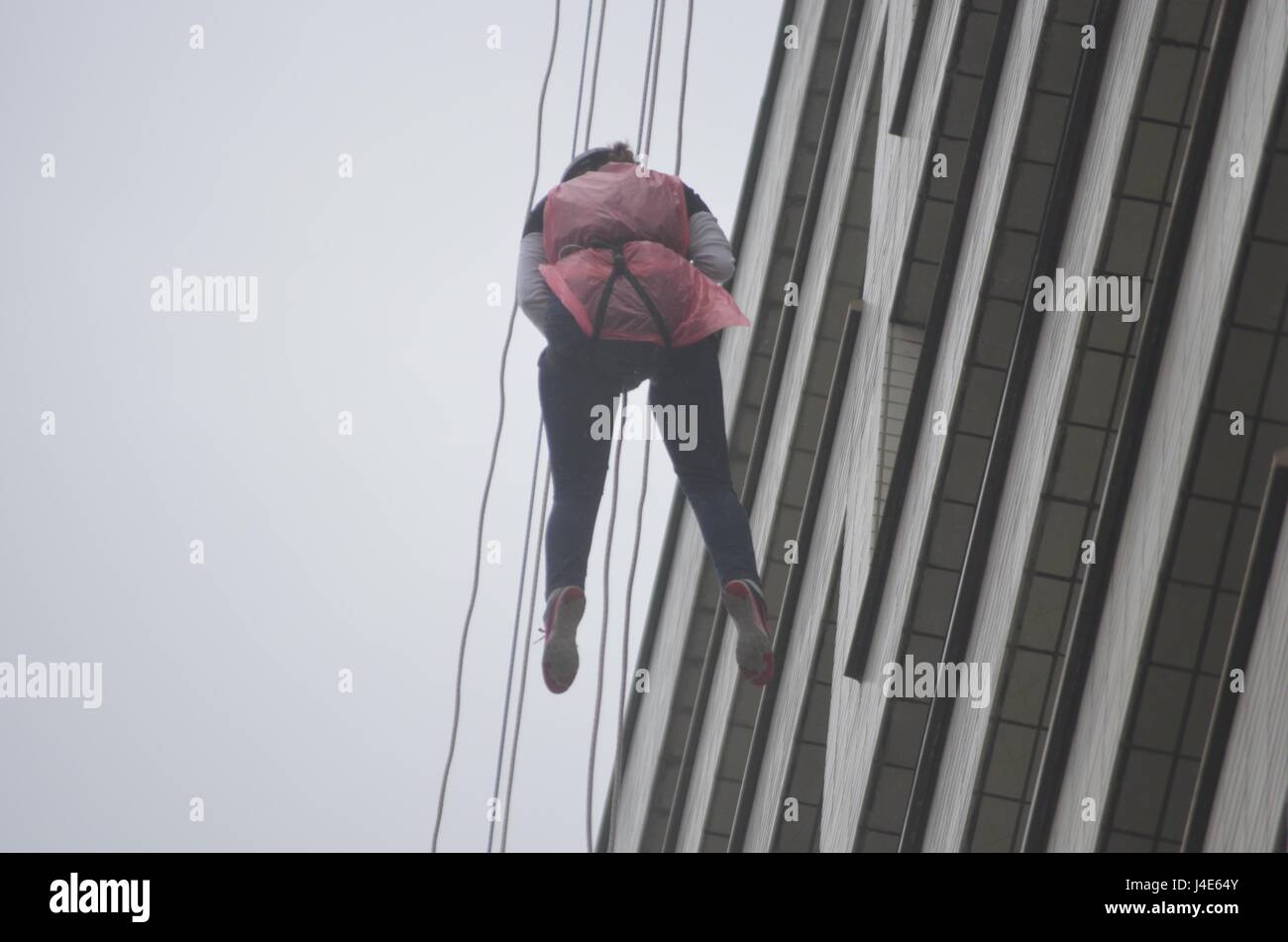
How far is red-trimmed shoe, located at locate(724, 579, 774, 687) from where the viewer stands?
856 cm

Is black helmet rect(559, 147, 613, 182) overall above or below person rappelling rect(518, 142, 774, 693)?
above

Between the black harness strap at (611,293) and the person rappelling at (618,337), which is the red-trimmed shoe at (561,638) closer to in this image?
the person rappelling at (618,337)

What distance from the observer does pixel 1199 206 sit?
1036cm

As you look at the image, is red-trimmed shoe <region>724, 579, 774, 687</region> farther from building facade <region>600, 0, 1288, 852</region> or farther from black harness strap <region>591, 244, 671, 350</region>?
building facade <region>600, 0, 1288, 852</region>

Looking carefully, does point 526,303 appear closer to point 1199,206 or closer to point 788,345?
point 1199,206

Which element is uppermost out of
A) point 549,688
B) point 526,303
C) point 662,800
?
point 526,303

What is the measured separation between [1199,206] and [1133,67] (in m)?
1.80

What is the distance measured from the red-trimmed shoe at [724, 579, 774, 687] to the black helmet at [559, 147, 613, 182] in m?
2.12

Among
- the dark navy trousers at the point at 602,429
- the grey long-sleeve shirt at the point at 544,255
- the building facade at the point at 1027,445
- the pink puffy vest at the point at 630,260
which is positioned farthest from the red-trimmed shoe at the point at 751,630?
the building facade at the point at 1027,445

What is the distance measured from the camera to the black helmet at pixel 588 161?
30.9 ft

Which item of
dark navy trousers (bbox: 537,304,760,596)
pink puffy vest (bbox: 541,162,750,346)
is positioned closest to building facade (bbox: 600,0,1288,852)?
dark navy trousers (bbox: 537,304,760,596)

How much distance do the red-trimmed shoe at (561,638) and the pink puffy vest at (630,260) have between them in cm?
121

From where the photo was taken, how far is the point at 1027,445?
1292cm
